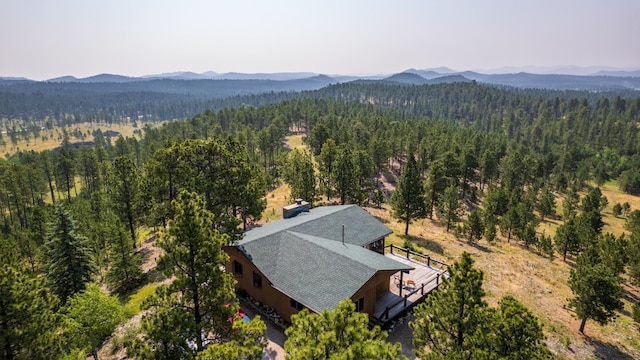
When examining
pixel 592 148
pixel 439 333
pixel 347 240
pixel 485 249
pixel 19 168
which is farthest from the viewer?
pixel 592 148

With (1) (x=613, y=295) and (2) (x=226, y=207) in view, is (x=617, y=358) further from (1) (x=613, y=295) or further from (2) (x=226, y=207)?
(2) (x=226, y=207)

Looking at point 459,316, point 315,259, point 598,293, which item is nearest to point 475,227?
point 598,293

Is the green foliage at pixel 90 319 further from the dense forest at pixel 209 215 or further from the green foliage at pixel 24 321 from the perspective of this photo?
the green foliage at pixel 24 321

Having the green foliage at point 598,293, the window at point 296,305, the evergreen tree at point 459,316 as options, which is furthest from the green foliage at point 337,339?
the green foliage at point 598,293

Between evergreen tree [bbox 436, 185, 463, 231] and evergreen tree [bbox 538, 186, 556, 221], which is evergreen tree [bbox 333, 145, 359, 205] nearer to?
evergreen tree [bbox 436, 185, 463, 231]

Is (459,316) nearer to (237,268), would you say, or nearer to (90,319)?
(237,268)

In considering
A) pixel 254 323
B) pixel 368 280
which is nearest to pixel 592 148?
pixel 368 280
